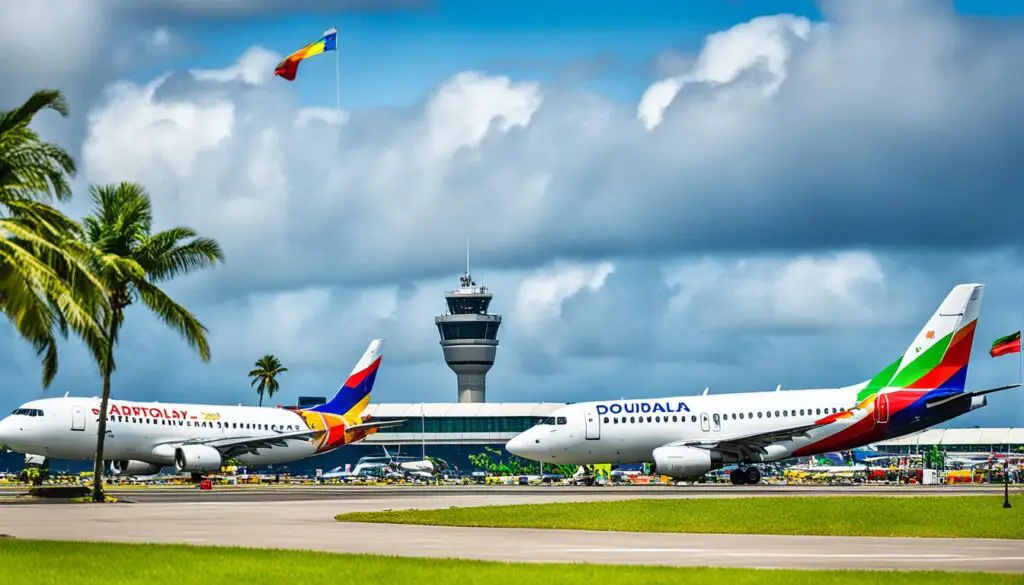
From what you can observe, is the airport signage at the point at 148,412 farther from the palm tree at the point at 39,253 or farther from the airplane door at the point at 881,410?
the palm tree at the point at 39,253

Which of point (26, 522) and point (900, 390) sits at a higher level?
point (900, 390)

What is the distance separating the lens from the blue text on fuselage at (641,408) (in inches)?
2778

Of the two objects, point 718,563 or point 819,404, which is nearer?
point 718,563

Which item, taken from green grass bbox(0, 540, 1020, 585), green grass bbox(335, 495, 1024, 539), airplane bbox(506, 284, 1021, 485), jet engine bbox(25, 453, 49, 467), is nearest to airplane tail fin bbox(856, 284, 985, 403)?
airplane bbox(506, 284, 1021, 485)

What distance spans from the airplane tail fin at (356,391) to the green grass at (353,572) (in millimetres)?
68724

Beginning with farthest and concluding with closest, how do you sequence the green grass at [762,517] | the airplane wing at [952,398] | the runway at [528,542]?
the airplane wing at [952,398] → the green grass at [762,517] → the runway at [528,542]

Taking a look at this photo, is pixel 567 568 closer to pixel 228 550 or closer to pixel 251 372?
pixel 228 550

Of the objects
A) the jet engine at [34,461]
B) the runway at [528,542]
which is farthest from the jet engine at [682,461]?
the jet engine at [34,461]

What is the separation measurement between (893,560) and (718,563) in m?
3.15

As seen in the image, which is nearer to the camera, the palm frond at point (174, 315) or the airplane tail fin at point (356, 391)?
the palm frond at point (174, 315)

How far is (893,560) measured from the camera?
76.2ft

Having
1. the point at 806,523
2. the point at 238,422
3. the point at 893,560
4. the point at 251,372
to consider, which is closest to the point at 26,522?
the point at 806,523

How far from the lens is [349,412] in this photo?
304ft

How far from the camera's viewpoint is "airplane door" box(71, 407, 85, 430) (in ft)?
245
